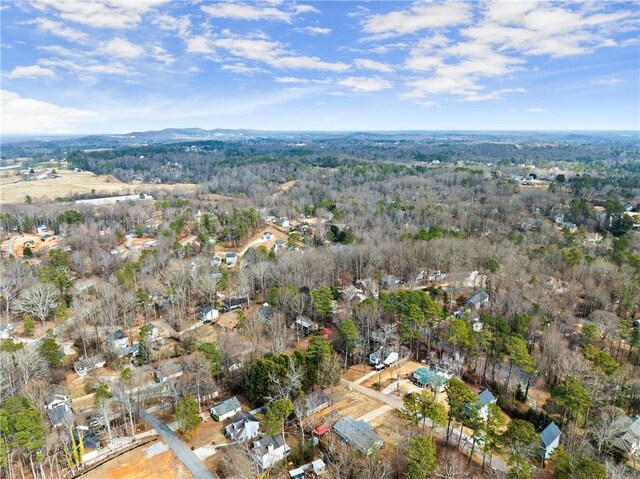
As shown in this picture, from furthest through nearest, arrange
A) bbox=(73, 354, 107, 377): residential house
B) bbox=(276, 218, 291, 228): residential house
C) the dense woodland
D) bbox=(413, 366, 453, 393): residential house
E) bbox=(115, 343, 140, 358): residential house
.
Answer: bbox=(276, 218, 291, 228): residential house → bbox=(115, 343, 140, 358): residential house → bbox=(73, 354, 107, 377): residential house → bbox=(413, 366, 453, 393): residential house → the dense woodland

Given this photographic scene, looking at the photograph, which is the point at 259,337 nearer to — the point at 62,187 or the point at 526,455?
the point at 526,455

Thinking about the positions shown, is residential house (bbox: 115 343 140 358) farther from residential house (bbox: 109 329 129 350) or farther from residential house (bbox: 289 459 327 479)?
residential house (bbox: 289 459 327 479)

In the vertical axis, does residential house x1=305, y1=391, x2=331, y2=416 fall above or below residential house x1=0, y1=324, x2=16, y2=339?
above

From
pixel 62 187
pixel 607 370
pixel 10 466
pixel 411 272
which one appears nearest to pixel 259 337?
pixel 10 466

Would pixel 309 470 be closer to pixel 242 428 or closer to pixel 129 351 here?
pixel 242 428

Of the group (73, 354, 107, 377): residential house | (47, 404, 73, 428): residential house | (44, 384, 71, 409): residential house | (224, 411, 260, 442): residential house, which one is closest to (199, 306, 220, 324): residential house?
(73, 354, 107, 377): residential house

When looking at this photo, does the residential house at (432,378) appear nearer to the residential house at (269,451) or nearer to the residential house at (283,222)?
the residential house at (269,451)

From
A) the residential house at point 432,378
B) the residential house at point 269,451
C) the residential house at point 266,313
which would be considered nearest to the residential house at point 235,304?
the residential house at point 266,313
